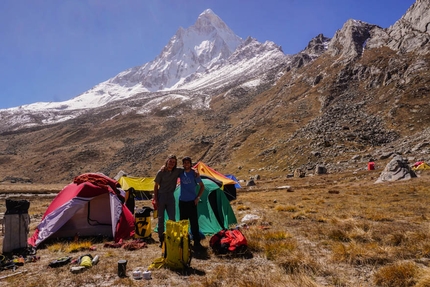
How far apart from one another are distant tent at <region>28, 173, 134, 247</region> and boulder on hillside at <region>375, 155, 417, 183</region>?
62.5 feet

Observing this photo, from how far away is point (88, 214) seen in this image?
9617mm

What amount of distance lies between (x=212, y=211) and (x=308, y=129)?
40387 mm

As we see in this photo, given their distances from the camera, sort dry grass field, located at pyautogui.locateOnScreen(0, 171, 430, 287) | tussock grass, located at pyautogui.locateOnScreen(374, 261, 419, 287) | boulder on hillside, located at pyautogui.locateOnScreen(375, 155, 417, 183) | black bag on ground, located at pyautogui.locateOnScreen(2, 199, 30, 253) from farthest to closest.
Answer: boulder on hillside, located at pyautogui.locateOnScreen(375, 155, 417, 183)
black bag on ground, located at pyautogui.locateOnScreen(2, 199, 30, 253)
dry grass field, located at pyautogui.locateOnScreen(0, 171, 430, 287)
tussock grass, located at pyautogui.locateOnScreen(374, 261, 419, 287)

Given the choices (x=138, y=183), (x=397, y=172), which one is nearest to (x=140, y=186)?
(x=138, y=183)

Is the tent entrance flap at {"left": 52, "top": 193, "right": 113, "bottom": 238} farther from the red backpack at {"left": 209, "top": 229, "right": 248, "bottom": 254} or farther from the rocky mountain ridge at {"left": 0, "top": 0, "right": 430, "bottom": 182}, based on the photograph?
the rocky mountain ridge at {"left": 0, "top": 0, "right": 430, "bottom": 182}

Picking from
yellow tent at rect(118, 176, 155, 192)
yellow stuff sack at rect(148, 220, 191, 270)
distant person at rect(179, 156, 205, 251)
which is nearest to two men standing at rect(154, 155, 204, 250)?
distant person at rect(179, 156, 205, 251)

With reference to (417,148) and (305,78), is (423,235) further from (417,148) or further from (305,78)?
(305,78)

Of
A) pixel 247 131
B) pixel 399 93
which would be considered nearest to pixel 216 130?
pixel 247 131

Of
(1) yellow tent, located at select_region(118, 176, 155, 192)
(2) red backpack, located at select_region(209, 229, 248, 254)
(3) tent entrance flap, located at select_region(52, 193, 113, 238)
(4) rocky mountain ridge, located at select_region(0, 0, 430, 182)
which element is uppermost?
(4) rocky mountain ridge, located at select_region(0, 0, 430, 182)

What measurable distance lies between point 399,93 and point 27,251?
5166 cm

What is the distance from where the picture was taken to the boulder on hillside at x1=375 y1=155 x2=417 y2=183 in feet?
65.5

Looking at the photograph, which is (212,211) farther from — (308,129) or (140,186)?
(308,129)

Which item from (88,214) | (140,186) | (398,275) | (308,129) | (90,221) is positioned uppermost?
(308,129)

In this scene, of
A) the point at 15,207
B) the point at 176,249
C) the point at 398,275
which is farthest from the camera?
the point at 15,207
